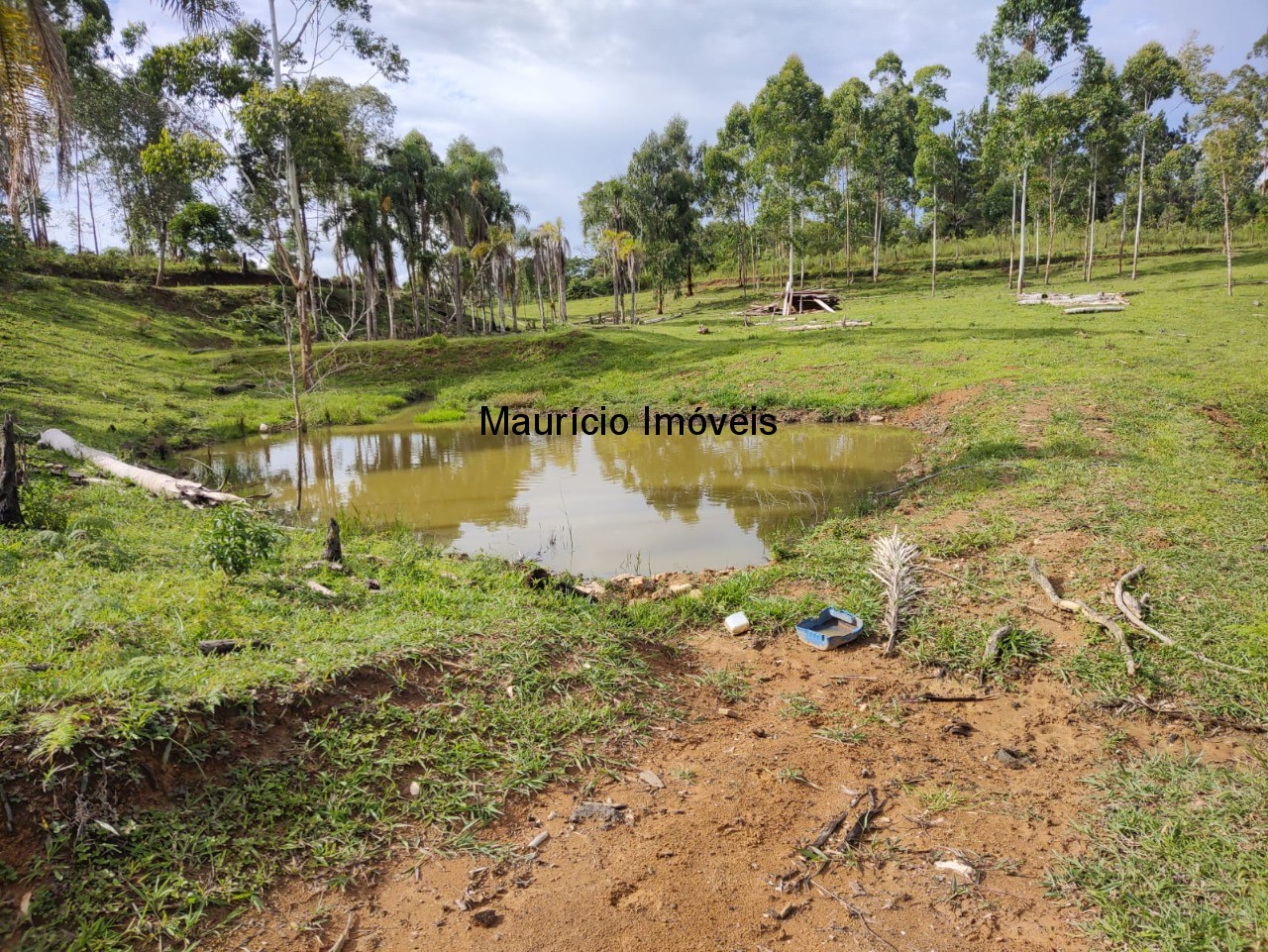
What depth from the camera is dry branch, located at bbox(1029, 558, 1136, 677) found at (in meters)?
4.23

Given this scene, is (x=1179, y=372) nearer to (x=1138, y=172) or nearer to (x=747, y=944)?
(x=747, y=944)

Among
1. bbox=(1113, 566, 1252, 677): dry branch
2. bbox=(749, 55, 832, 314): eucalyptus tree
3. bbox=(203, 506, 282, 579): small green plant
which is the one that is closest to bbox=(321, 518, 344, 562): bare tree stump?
bbox=(203, 506, 282, 579): small green plant

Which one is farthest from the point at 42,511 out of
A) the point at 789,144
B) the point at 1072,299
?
the point at 789,144

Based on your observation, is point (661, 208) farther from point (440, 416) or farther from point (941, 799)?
point (941, 799)

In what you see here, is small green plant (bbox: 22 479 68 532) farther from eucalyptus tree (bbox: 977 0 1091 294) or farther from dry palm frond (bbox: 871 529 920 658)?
eucalyptus tree (bbox: 977 0 1091 294)

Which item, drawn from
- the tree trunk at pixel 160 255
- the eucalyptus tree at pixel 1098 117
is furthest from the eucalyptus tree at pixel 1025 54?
the tree trunk at pixel 160 255

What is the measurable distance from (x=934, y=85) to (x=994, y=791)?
4424 centimetres

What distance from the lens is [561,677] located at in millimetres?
4133

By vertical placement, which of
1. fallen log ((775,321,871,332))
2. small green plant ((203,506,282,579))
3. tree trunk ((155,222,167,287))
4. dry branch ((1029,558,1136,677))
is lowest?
dry branch ((1029,558,1136,677))

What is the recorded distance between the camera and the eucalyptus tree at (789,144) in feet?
110

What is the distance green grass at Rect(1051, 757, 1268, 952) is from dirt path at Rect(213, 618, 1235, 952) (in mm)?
140

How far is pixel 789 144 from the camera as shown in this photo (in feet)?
110

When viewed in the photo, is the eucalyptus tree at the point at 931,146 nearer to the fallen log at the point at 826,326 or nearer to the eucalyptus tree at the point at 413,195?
the fallen log at the point at 826,326

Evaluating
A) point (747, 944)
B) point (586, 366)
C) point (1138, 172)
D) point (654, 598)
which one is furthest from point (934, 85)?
point (747, 944)
